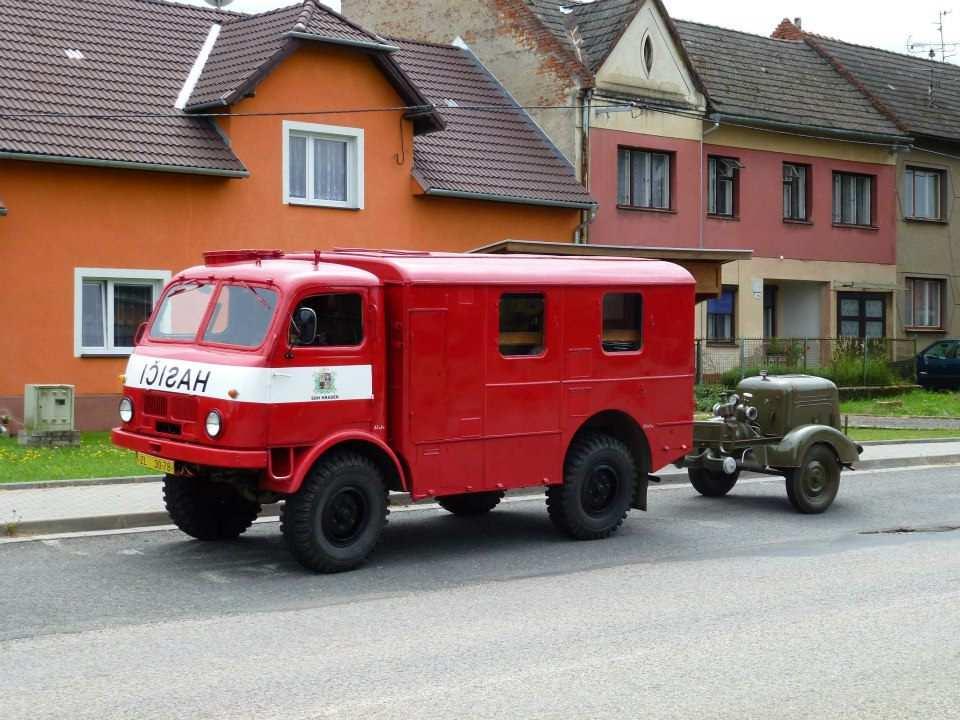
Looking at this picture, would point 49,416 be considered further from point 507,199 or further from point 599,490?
point 507,199

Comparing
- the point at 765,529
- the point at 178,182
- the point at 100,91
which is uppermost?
the point at 100,91

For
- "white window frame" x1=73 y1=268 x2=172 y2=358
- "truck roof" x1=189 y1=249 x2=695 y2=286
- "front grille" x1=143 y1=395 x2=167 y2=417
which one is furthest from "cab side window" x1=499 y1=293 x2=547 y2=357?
"white window frame" x1=73 y1=268 x2=172 y2=358

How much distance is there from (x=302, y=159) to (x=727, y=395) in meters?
11.2

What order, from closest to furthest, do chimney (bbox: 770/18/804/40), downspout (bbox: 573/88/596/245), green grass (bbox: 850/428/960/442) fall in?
green grass (bbox: 850/428/960/442), downspout (bbox: 573/88/596/245), chimney (bbox: 770/18/804/40)

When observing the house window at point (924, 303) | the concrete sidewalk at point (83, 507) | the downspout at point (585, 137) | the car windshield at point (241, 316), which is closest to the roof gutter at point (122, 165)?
the concrete sidewalk at point (83, 507)

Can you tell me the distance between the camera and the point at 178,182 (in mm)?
21938

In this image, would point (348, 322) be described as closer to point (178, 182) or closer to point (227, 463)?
point (227, 463)

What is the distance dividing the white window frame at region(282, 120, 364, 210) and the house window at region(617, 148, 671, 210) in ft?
26.4

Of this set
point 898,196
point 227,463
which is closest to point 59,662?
point 227,463

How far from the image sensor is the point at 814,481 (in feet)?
45.6

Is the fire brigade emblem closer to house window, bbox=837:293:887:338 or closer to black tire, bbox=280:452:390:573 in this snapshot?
black tire, bbox=280:452:390:573

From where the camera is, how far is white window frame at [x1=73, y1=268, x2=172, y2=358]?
68.5 ft

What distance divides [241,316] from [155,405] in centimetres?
100

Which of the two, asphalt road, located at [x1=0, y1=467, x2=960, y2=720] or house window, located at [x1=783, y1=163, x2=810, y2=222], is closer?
asphalt road, located at [x1=0, y1=467, x2=960, y2=720]
